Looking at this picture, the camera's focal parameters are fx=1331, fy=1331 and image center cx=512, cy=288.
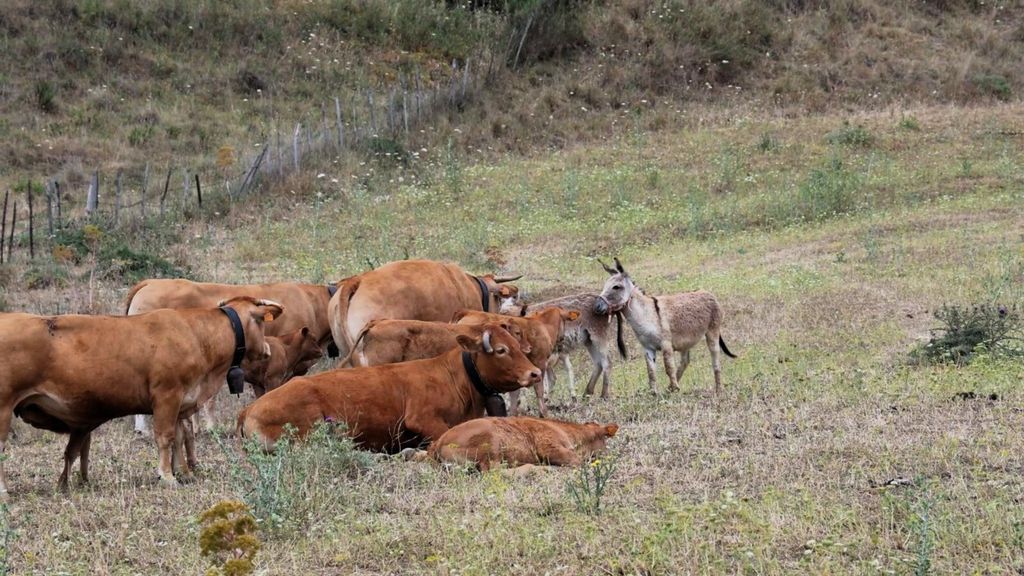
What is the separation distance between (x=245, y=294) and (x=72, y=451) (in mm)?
4280

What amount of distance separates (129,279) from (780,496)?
539 inches

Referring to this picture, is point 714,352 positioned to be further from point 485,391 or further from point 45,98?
point 45,98

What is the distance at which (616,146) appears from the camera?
29812mm

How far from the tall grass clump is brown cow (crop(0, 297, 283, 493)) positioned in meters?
0.90

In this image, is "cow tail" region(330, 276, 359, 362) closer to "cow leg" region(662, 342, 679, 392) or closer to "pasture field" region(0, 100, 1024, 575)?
"pasture field" region(0, 100, 1024, 575)

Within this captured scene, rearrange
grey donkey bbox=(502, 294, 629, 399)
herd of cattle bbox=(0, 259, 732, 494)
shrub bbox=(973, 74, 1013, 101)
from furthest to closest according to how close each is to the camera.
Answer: shrub bbox=(973, 74, 1013, 101)
grey donkey bbox=(502, 294, 629, 399)
herd of cattle bbox=(0, 259, 732, 494)

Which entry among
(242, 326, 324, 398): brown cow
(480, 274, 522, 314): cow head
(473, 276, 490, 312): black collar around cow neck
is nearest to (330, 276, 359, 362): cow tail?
(242, 326, 324, 398): brown cow

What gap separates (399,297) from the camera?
501 inches

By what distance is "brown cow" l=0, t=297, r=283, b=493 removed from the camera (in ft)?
29.0

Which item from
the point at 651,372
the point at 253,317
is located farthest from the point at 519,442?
the point at 651,372

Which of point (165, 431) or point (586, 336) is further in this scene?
point (586, 336)

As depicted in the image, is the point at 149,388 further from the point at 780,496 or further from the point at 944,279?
the point at 944,279

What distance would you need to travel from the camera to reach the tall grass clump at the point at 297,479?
725 centimetres

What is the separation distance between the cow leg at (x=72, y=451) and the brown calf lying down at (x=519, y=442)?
8.04 feet
